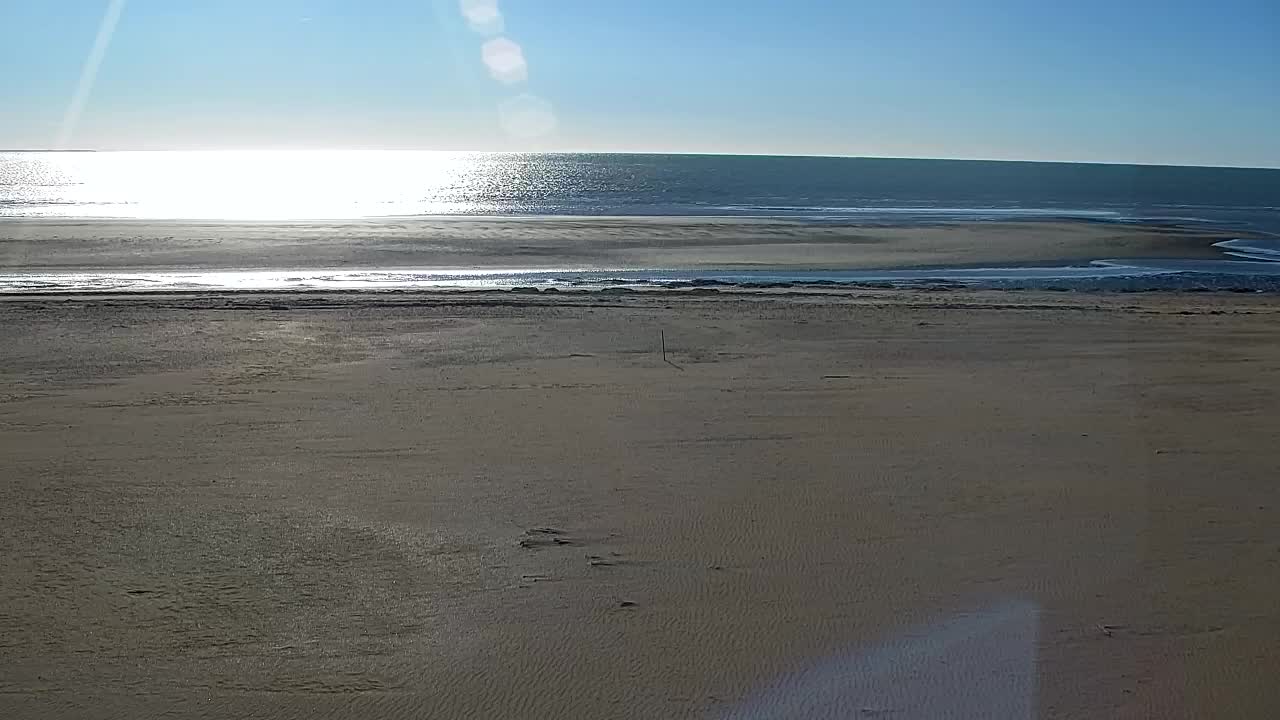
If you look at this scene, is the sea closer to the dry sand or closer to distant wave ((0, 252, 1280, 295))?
distant wave ((0, 252, 1280, 295))

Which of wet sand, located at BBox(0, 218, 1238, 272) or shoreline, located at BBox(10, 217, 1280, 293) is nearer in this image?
shoreline, located at BBox(10, 217, 1280, 293)

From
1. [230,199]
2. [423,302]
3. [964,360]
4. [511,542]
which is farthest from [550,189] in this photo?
[511,542]

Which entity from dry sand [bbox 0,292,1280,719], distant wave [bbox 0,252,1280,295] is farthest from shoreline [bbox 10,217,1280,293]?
dry sand [bbox 0,292,1280,719]

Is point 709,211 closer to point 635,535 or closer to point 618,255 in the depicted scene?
point 618,255

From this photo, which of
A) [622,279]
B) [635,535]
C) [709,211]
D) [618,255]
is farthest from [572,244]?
[635,535]

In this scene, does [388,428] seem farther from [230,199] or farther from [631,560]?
[230,199]

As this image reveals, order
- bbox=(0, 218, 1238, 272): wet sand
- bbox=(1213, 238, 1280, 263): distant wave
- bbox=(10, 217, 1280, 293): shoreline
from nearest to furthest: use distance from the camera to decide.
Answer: bbox=(10, 217, 1280, 293): shoreline
bbox=(0, 218, 1238, 272): wet sand
bbox=(1213, 238, 1280, 263): distant wave
